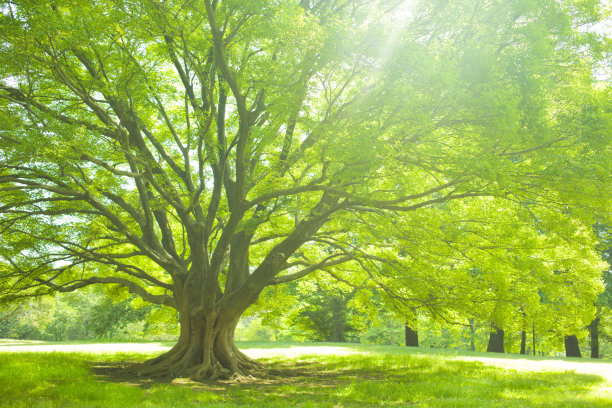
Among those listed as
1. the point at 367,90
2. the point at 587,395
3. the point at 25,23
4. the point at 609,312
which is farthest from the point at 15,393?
the point at 609,312

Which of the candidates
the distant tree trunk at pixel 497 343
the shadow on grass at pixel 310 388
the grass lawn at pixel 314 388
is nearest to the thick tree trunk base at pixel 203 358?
the shadow on grass at pixel 310 388

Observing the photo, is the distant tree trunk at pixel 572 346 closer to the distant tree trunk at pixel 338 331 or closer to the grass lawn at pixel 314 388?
the distant tree trunk at pixel 338 331

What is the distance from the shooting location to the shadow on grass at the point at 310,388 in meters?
8.06

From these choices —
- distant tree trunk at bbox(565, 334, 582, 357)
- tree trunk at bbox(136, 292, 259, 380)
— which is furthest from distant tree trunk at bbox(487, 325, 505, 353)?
tree trunk at bbox(136, 292, 259, 380)

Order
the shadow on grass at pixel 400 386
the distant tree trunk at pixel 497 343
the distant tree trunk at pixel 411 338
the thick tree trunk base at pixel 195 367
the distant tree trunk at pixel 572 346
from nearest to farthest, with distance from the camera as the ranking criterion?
1. the shadow on grass at pixel 400 386
2. the thick tree trunk base at pixel 195 367
3. the distant tree trunk at pixel 572 346
4. the distant tree trunk at pixel 411 338
5. the distant tree trunk at pixel 497 343

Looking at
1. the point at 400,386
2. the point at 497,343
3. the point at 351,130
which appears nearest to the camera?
the point at 351,130

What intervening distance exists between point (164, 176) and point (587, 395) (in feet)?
38.3

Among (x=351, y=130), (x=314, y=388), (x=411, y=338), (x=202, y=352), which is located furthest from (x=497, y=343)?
(x=351, y=130)

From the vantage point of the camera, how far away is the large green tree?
25.7ft

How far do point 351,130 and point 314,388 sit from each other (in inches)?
253

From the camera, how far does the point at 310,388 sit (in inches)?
406

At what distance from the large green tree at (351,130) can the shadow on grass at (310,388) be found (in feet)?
6.07

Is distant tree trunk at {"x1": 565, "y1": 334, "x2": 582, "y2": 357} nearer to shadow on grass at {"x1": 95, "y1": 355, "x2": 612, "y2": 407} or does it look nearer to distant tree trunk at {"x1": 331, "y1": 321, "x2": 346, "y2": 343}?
distant tree trunk at {"x1": 331, "y1": 321, "x2": 346, "y2": 343}

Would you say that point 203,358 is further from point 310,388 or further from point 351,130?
point 351,130
